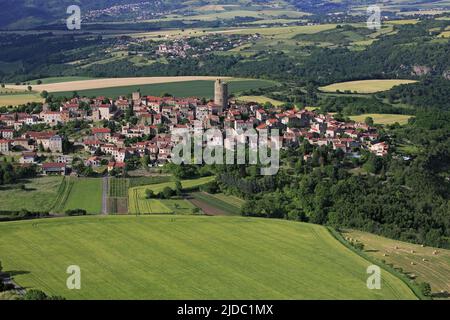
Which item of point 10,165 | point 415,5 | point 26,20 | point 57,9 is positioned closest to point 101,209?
point 10,165

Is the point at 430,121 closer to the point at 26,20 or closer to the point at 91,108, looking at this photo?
the point at 91,108


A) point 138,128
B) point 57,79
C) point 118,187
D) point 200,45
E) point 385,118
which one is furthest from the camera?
point 200,45

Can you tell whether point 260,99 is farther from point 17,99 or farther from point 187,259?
point 187,259

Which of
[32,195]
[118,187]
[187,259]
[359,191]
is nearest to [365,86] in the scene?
[359,191]

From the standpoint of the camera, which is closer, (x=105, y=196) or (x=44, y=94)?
(x=105, y=196)

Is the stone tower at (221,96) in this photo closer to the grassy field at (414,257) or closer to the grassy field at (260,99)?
the grassy field at (260,99)

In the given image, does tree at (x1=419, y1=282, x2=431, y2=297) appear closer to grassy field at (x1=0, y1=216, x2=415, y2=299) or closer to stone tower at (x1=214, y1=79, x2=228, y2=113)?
grassy field at (x1=0, y1=216, x2=415, y2=299)

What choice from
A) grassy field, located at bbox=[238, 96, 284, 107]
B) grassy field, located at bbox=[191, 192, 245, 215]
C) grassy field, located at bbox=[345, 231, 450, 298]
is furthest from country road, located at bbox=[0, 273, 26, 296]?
grassy field, located at bbox=[238, 96, 284, 107]
